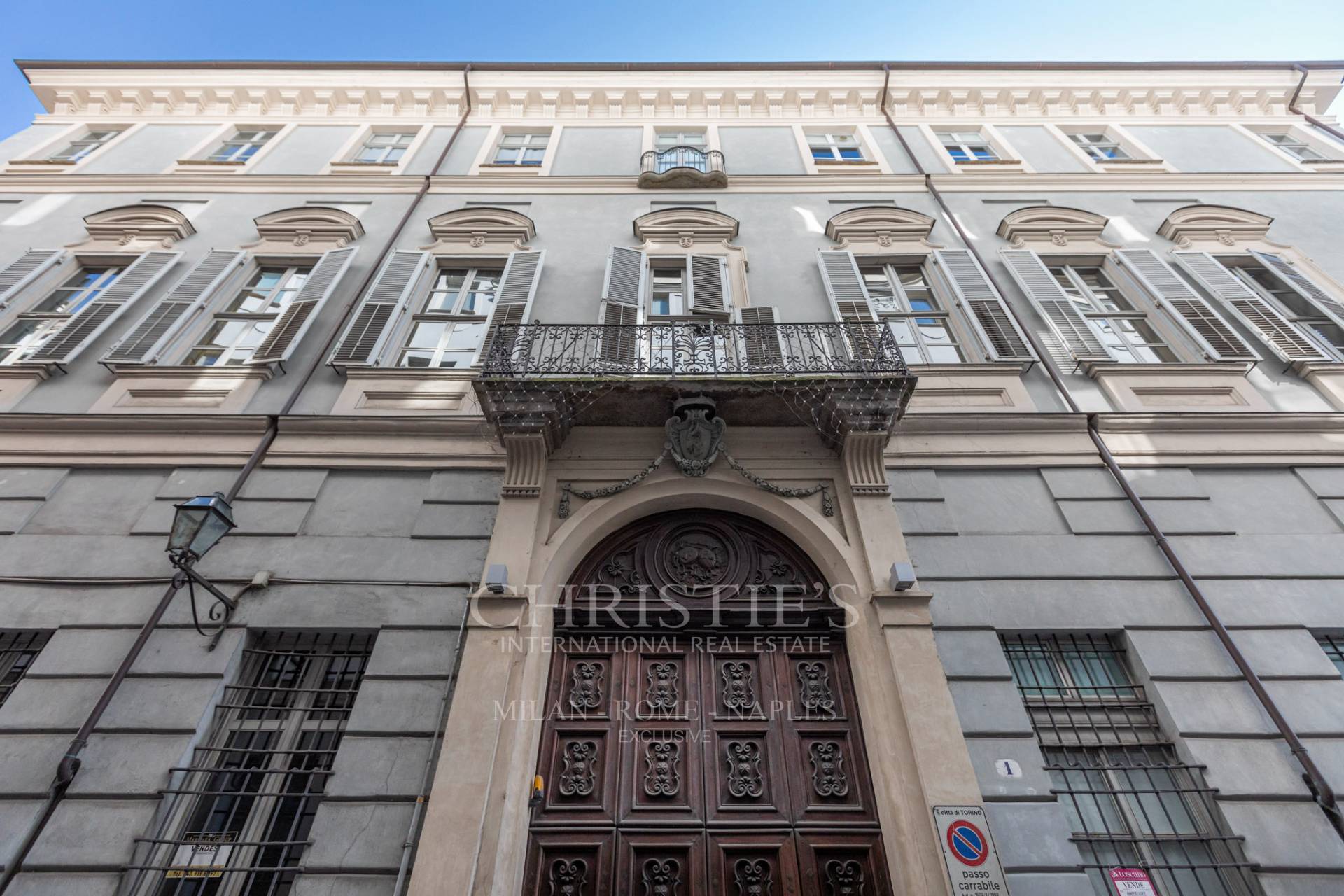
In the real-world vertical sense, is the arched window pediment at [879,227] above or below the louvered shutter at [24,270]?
above

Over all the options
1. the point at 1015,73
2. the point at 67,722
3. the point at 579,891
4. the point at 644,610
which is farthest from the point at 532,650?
the point at 1015,73

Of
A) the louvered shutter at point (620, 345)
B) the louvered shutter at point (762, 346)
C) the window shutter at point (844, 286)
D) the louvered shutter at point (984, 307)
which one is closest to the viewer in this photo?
the louvered shutter at point (762, 346)

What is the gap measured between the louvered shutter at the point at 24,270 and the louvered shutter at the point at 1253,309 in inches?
612

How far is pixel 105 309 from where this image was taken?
8.30m

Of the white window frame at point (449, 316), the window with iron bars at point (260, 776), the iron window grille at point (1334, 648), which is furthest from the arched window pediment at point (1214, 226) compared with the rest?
the window with iron bars at point (260, 776)

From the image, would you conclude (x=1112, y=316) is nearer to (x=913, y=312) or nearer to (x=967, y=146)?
(x=913, y=312)

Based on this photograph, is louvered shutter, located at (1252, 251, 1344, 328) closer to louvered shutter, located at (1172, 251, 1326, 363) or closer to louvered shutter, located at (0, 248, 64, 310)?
louvered shutter, located at (1172, 251, 1326, 363)

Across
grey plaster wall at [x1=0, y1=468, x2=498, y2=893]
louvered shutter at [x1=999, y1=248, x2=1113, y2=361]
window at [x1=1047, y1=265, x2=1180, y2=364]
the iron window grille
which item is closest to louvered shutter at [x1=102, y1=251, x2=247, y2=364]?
grey plaster wall at [x1=0, y1=468, x2=498, y2=893]

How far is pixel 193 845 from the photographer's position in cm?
472

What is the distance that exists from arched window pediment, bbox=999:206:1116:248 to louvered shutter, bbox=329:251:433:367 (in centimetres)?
850

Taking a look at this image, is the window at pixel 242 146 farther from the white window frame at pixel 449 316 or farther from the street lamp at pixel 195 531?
the street lamp at pixel 195 531

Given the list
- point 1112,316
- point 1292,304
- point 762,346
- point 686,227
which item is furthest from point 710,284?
point 1292,304

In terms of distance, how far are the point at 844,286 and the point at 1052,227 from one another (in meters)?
3.72

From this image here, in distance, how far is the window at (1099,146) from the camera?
12141 millimetres
